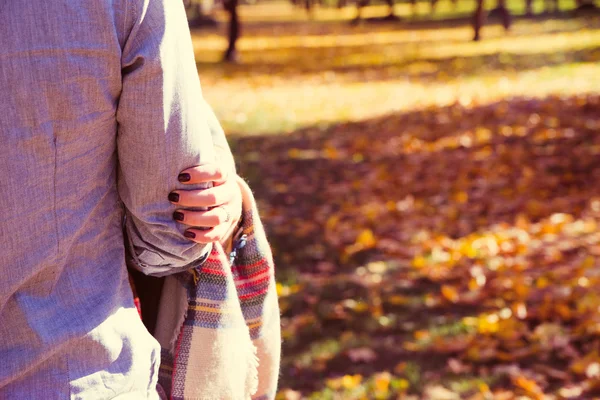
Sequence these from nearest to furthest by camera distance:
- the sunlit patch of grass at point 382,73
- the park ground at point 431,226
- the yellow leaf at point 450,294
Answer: the park ground at point 431,226 → the yellow leaf at point 450,294 → the sunlit patch of grass at point 382,73

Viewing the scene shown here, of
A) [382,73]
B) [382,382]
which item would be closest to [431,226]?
[382,382]

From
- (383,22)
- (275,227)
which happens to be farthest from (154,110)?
(383,22)

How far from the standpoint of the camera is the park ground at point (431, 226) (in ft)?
14.7

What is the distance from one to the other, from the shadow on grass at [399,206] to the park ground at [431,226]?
2 cm

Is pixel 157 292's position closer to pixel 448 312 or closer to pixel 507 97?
pixel 448 312

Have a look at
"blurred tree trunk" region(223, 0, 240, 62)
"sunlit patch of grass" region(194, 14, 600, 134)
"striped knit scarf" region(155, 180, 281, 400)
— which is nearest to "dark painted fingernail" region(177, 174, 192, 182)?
"striped knit scarf" region(155, 180, 281, 400)

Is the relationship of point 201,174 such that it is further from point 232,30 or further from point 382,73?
point 232,30

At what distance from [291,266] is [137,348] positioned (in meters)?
4.63

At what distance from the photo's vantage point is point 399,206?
752cm

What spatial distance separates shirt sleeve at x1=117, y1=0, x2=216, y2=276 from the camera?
50.1 inches

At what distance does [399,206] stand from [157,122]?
249 inches

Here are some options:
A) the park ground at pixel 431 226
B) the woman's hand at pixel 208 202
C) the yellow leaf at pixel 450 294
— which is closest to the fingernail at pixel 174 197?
the woman's hand at pixel 208 202

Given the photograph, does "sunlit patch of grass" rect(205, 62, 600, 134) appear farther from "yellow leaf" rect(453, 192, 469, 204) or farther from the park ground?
"yellow leaf" rect(453, 192, 469, 204)

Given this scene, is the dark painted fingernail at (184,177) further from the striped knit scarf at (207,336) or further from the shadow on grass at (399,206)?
the shadow on grass at (399,206)
